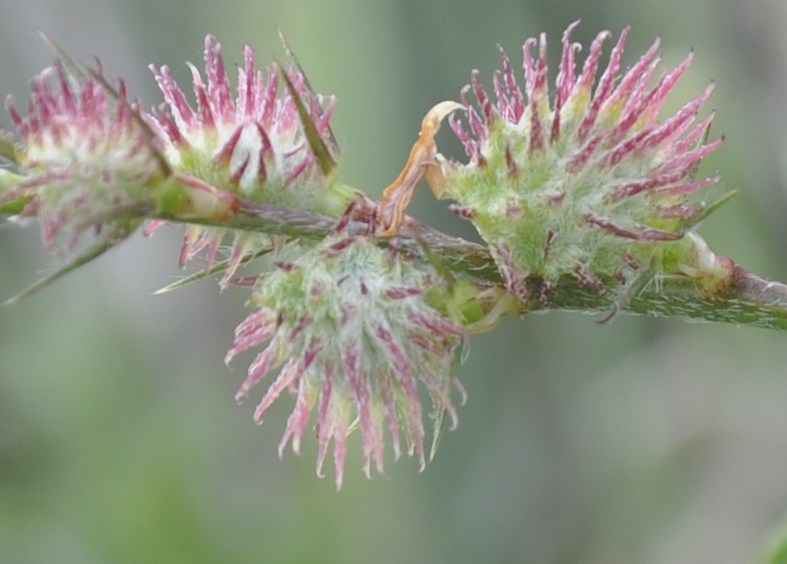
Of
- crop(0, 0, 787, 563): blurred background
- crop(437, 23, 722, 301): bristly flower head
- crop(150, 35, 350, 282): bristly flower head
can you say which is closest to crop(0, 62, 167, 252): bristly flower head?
crop(150, 35, 350, 282): bristly flower head

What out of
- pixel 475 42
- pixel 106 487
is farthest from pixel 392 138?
pixel 106 487

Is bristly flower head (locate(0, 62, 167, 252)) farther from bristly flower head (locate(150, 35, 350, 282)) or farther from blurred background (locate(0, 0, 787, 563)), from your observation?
blurred background (locate(0, 0, 787, 563))

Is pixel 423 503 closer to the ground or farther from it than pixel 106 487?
farther from it

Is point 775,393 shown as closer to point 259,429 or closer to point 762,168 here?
point 762,168

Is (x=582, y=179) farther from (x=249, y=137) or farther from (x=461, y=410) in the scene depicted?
(x=461, y=410)

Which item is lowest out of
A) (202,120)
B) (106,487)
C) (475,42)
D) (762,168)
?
(106,487)

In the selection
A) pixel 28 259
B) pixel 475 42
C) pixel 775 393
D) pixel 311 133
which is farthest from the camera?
pixel 28 259

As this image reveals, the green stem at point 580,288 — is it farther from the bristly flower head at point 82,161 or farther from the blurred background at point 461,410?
the blurred background at point 461,410

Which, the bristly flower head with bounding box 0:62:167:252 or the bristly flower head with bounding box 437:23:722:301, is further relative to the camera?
the bristly flower head with bounding box 437:23:722:301
